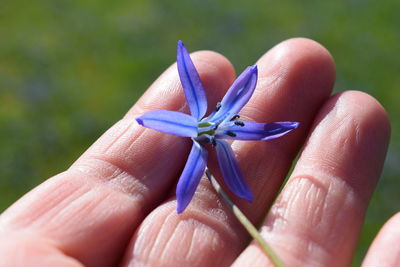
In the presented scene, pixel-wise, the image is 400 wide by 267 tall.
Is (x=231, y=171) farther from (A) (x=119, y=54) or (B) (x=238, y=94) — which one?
(A) (x=119, y=54)

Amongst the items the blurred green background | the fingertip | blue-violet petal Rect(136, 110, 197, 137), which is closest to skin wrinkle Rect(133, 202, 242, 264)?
blue-violet petal Rect(136, 110, 197, 137)

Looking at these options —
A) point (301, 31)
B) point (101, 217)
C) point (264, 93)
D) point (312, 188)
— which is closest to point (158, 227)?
point (101, 217)

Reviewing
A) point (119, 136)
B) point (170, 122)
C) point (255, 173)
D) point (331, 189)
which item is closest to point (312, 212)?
point (331, 189)

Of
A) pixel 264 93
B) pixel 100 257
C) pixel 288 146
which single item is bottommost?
pixel 100 257

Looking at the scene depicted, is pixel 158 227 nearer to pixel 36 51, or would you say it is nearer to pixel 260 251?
pixel 260 251

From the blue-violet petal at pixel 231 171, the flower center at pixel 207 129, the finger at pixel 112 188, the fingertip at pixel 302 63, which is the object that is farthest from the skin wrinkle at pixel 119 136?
the fingertip at pixel 302 63

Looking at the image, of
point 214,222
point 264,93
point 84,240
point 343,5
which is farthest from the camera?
point 343,5

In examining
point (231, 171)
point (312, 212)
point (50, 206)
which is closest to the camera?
point (50, 206)
